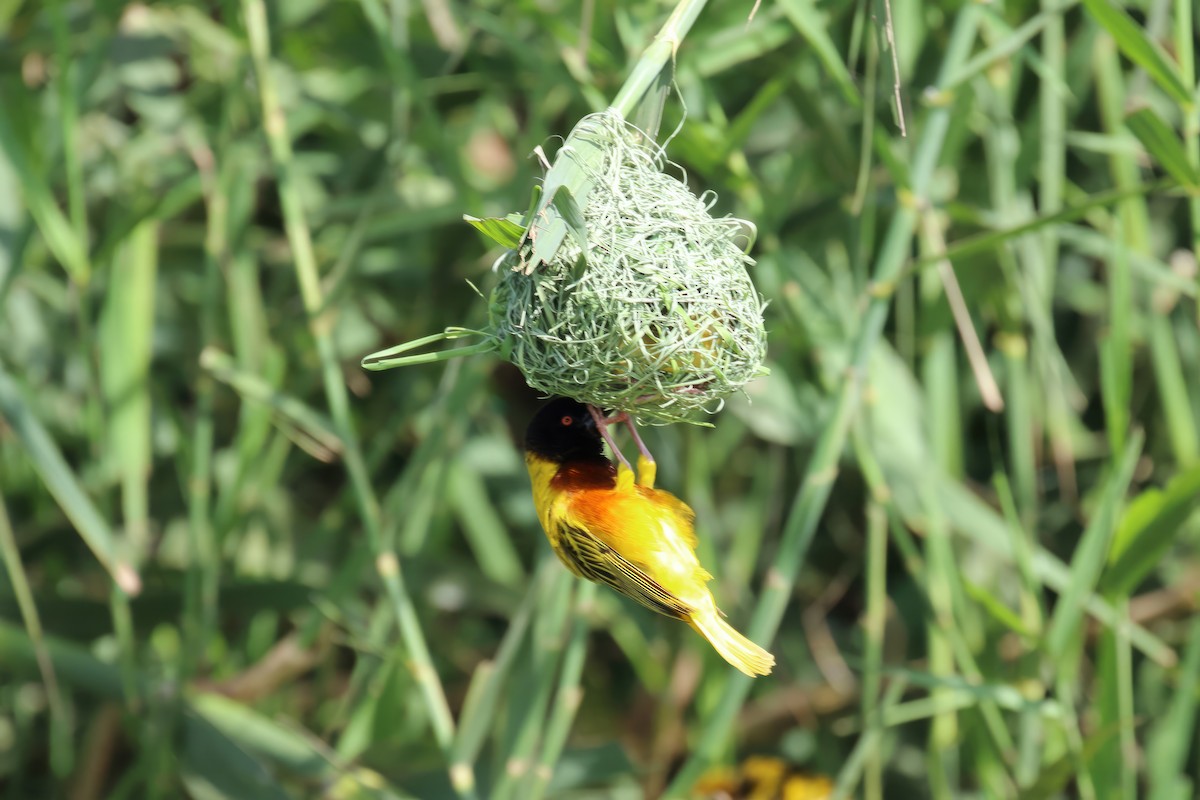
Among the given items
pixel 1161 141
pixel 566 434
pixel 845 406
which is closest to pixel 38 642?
pixel 566 434

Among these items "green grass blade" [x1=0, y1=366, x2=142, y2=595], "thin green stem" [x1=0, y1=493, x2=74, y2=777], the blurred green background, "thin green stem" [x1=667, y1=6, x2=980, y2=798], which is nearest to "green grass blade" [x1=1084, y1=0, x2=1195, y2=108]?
the blurred green background

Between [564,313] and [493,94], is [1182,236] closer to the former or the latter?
[493,94]

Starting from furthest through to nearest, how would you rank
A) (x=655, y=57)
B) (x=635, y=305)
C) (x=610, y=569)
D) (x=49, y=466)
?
(x=49, y=466), (x=610, y=569), (x=635, y=305), (x=655, y=57)

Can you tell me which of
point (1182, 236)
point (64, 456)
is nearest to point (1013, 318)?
point (1182, 236)

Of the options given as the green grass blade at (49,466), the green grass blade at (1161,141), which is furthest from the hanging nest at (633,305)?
the green grass blade at (49,466)

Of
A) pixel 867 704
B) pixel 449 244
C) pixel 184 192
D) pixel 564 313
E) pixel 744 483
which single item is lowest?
pixel 744 483

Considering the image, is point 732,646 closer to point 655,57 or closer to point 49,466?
point 655,57

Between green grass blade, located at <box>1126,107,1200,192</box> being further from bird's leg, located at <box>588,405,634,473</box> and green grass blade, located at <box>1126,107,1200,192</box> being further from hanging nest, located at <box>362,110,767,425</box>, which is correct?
bird's leg, located at <box>588,405,634,473</box>
